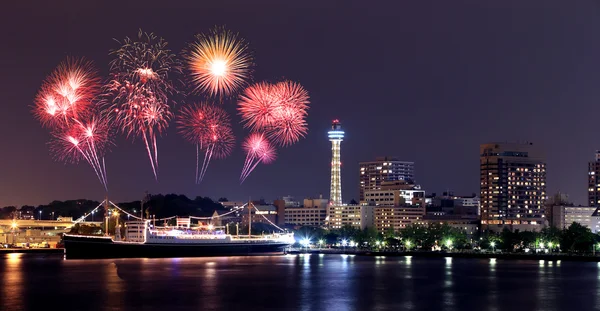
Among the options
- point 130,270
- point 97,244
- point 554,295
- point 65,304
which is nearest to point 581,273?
point 554,295

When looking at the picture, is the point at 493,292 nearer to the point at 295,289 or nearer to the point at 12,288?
the point at 295,289

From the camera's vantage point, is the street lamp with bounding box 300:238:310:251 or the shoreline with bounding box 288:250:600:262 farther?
the street lamp with bounding box 300:238:310:251

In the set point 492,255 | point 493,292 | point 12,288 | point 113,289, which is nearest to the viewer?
point 113,289

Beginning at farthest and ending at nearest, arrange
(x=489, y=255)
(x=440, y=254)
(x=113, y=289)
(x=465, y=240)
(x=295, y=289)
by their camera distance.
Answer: (x=465, y=240)
(x=440, y=254)
(x=489, y=255)
(x=295, y=289)
(x=113, y=289)

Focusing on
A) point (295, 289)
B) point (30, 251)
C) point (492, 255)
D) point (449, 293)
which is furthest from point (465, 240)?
point (295, 289)

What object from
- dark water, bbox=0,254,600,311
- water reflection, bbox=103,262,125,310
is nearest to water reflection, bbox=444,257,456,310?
dark water, bbox=0,254,600,311

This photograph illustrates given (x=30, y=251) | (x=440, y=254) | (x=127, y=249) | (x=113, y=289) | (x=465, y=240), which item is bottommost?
(x=30, y=251)

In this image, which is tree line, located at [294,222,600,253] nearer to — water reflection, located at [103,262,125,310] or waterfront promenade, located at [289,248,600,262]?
waterfront promenade, located at [289,248,600,262]

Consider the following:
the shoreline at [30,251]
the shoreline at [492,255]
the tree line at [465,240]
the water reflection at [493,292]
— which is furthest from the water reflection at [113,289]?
the shoreline at [30,251]
